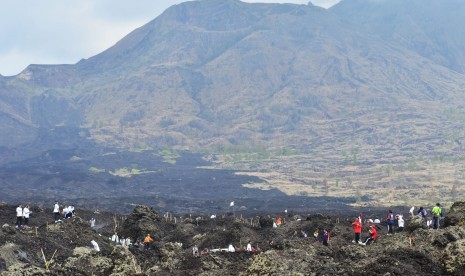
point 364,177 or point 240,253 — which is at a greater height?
point 240,253

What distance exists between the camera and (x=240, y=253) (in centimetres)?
2720

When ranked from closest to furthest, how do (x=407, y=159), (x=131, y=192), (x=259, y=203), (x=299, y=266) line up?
(x=299, y=266) < (x=259, y=203) < (x=131, y=192) < (x=407, y=159)

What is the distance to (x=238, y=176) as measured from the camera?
140m

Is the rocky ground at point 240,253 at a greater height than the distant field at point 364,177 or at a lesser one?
greater

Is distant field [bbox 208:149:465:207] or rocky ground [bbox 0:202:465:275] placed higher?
rocky ground [bbox 0:202:465:275]

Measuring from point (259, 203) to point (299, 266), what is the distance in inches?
2969

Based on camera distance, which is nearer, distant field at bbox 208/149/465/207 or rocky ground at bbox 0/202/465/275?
rocky ground at bbox 0/202/465/275

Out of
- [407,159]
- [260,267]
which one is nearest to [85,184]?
[407,159]

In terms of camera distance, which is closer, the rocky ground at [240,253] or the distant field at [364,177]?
the rocky ground at [240,253]

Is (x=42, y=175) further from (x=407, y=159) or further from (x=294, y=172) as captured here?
(x=407, y=159)

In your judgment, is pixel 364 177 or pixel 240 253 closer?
pixel 240 253

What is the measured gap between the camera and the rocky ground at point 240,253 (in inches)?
778

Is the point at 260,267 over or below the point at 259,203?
over

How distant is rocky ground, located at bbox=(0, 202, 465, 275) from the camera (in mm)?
19750
